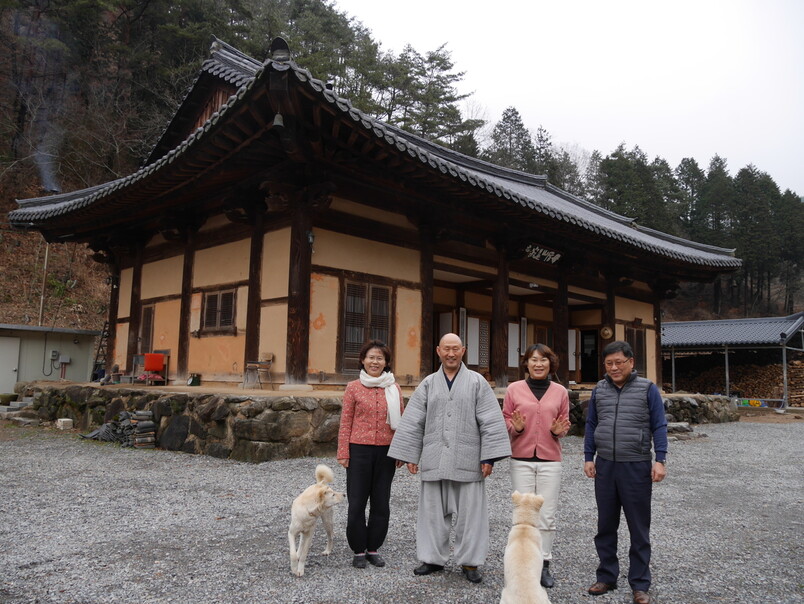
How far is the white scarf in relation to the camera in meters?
4.02

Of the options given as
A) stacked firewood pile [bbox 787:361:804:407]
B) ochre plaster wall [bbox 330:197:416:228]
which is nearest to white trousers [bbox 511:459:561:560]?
ochre plaster wall [bbox 330:197:416:228]

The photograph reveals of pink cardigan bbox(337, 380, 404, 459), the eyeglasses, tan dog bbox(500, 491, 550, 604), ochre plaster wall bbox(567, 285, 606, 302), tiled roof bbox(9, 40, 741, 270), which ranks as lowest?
A: tan dog bbox(500, 491, 550, 604)

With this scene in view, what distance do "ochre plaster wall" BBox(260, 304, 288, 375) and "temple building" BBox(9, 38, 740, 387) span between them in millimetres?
29

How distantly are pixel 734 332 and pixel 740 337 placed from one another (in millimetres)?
1077

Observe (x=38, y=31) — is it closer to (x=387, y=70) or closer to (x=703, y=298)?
(x=387, y=70)

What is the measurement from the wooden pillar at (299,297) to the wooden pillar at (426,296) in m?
2.37

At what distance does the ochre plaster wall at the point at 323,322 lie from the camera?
29.4ft

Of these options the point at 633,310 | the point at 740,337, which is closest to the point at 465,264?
the point at 633,310

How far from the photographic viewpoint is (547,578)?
3572 millimetres

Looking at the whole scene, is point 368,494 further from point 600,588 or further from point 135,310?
point 135,310

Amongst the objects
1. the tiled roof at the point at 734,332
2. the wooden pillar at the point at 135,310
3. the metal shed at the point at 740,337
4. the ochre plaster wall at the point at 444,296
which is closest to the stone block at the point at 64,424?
the wooden pillar at the point at 135,310

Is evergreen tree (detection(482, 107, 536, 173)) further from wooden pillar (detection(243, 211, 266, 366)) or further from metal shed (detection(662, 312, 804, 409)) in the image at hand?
wooden pillar (detection(243, 211, 266, 366))

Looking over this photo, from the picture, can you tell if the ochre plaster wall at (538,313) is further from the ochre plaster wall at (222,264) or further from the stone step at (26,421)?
the stone step at (26,421)

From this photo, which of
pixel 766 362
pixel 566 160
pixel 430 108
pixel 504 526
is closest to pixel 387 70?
pixel 430 108
